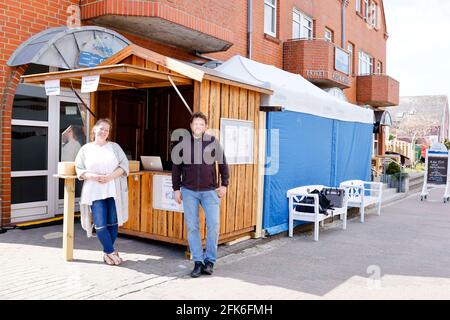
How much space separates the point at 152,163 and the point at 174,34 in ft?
12.7

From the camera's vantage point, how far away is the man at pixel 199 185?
5.40m

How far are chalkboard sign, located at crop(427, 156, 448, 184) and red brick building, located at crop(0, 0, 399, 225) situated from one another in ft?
13.9

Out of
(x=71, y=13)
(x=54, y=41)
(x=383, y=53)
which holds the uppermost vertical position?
(x=383, y=53)

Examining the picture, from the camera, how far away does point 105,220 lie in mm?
5602

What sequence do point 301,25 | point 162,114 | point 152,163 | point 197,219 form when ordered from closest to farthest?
point 197,219 < point 152,163 < point 162,114 < point 301,25

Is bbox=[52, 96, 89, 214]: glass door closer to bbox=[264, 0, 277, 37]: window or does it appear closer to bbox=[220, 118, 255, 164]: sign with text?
bbox=[220, 118, 255, 164]: sign with text

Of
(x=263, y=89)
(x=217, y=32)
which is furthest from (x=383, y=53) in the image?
(x=263, y=89)

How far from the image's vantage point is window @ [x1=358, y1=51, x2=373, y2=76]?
22.6 meters

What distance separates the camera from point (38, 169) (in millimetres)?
8289

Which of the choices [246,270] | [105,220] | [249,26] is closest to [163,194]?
[105,220]

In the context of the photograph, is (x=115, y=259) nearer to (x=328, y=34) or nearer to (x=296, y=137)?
(x=296, y=137)

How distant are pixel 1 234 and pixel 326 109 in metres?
6.32

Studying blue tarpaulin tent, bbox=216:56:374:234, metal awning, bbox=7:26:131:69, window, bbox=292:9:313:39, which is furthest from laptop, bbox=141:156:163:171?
window, bbox=292:9:313:39

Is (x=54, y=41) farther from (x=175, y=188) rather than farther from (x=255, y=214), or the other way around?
(x=255, y=214)
